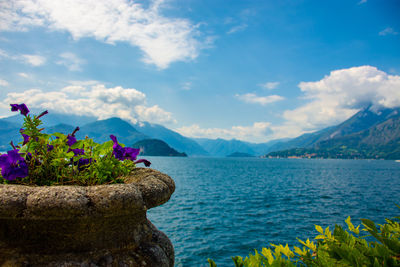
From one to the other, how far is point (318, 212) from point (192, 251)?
746 inches

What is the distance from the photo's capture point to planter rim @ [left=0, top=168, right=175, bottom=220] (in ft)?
6.24

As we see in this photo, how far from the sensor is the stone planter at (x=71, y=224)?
192 centimetres

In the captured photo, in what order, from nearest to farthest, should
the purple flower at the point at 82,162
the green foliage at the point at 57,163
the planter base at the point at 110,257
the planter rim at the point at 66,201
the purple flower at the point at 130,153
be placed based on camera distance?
1. the planter rim at the point at 66,201
2. the planter base at the point at 110,257
3. the green foliage at the point at 57,163
4. the purple flower at the point at 82,162
5. the purple flower at the point at 130,153

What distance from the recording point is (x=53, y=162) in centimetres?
241

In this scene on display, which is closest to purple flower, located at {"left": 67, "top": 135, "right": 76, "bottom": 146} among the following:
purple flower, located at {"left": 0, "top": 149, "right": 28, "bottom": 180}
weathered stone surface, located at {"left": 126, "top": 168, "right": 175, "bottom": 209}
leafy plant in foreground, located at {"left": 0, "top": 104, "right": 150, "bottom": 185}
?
leafy plant in foreground, located at {"left": 0, "top": 104, "right": 150, "bottom": 185}

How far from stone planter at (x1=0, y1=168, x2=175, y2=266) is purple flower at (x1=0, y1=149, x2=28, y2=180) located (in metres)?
0.27

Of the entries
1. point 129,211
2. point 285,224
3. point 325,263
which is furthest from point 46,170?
point 285,224

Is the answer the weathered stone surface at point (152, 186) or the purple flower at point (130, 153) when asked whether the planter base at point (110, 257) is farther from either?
the purple flower at point (130, 153)

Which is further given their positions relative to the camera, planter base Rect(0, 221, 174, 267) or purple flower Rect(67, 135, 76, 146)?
purple flower Rect(67, 135, 76, 146)

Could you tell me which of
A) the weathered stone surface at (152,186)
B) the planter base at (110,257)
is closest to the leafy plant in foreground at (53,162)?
the weathered stone surface at (152,186)

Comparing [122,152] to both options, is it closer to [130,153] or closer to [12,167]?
[130,153]

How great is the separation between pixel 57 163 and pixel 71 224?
661 mm

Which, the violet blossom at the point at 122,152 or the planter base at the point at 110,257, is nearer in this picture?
the planter base at the point at 110,257

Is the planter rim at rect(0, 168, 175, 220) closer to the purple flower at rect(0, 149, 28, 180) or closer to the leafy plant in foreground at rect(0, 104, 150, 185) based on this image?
the purple flower at rect(0, 149, 28, 180)
